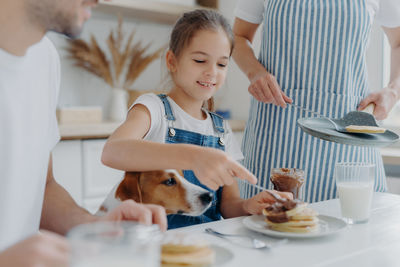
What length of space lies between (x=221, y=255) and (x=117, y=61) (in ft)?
7.93

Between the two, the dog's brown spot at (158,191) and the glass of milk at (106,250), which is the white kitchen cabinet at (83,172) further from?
the glass of milk at (106,250)

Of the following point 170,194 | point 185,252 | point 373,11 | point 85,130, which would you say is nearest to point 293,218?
point 185,252

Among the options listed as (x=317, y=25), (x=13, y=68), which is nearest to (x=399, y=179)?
(x=317, y=25)

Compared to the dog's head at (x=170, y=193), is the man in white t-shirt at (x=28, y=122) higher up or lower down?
higher up

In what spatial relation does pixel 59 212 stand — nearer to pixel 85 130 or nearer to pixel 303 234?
pixel 303 234

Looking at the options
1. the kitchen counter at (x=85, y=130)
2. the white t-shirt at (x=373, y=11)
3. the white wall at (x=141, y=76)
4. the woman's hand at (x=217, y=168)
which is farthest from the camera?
the white wall at (x=141, y=76)

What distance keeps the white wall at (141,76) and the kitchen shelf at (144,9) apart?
10 cm

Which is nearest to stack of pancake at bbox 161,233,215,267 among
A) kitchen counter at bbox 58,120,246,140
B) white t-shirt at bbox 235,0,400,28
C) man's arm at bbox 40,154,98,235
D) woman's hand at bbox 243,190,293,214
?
man's arm at bbox 40,154,98,235

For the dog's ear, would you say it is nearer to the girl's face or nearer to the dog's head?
the dog's head

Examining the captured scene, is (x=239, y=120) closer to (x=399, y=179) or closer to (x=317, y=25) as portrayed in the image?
(x=399, y=179)

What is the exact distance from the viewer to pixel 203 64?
1.38m

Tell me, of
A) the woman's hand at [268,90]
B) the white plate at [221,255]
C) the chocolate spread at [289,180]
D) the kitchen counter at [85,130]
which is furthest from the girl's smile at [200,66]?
the kitchen counter at [85,130]

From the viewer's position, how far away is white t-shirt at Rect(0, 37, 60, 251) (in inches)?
34.4

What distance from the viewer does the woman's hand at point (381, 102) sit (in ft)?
4.84
